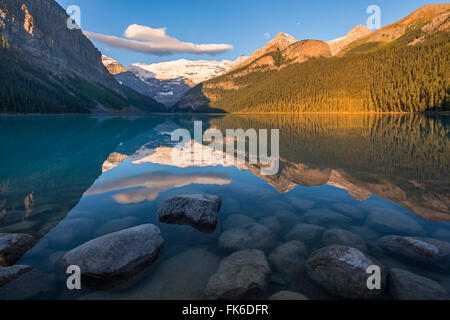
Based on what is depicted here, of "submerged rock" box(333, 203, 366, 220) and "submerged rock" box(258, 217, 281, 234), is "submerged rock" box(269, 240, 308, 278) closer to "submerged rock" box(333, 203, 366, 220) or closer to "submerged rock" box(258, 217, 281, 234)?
"submerged rock" box(258, 217, 281, 234)

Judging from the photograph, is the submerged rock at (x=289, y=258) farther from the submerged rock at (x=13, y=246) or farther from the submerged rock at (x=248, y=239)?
the submerged rock at (x=13, y=246)

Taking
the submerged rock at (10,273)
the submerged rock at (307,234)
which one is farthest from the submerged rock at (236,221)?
the submerged rock at (10,273)

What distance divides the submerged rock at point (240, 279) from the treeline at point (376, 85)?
12922 cm

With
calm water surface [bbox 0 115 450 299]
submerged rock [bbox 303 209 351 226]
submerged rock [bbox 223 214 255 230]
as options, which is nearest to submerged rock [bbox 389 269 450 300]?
calm water surface [bbox 0 115 450 299]

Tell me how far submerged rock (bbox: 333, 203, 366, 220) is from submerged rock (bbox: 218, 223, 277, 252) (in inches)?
137

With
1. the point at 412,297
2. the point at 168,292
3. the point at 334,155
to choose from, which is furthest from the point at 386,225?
the point at 334,155

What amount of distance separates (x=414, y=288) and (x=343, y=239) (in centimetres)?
208

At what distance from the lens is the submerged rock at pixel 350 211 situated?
8.27 m

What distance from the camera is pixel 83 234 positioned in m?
7.25

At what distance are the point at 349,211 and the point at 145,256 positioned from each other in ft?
24.6

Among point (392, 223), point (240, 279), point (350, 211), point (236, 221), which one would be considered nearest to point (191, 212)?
point (236, 221)

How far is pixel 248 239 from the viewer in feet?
22.2
